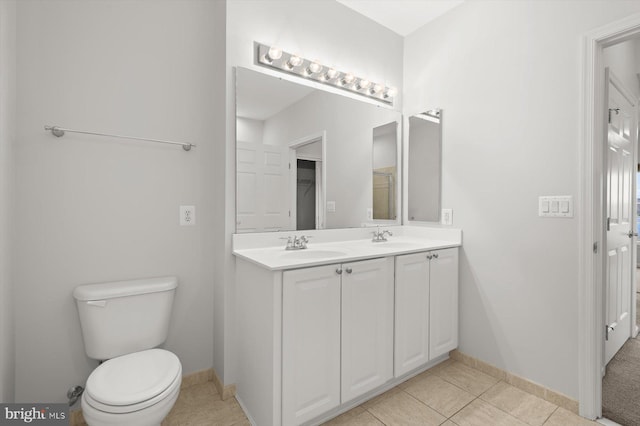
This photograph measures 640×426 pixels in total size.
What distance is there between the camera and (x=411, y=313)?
6.29 feet

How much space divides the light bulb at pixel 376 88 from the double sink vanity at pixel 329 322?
1.29 meters

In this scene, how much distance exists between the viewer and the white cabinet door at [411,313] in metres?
1.84

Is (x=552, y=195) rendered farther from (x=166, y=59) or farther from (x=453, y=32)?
(x=166, y=59)

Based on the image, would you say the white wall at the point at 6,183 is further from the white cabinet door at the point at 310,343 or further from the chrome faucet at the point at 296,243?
the chrome faucet at the point at 296,243

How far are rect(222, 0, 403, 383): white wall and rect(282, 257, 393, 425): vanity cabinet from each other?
0.58 meters

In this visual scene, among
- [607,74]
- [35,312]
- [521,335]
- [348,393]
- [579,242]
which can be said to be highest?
[607,74]

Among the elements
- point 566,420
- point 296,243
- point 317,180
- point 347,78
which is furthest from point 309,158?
point 566,420

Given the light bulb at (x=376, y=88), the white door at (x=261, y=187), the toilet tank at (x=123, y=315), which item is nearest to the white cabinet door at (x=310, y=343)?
the white door at (x=261, y=187)

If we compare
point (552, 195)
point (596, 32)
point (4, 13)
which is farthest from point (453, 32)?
point (4, 13)

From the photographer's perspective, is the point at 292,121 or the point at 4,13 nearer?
the point at 4,13

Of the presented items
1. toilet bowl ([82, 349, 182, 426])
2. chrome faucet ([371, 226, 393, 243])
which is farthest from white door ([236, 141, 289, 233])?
toilet bowl ([82, 349, 182, 426])

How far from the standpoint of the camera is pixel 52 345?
1.56m

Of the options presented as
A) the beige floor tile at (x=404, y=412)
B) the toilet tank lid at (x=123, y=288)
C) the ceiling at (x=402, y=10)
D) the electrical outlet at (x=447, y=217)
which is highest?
the ceiling at (x=402, y=10)

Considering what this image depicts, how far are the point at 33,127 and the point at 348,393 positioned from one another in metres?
2.05
